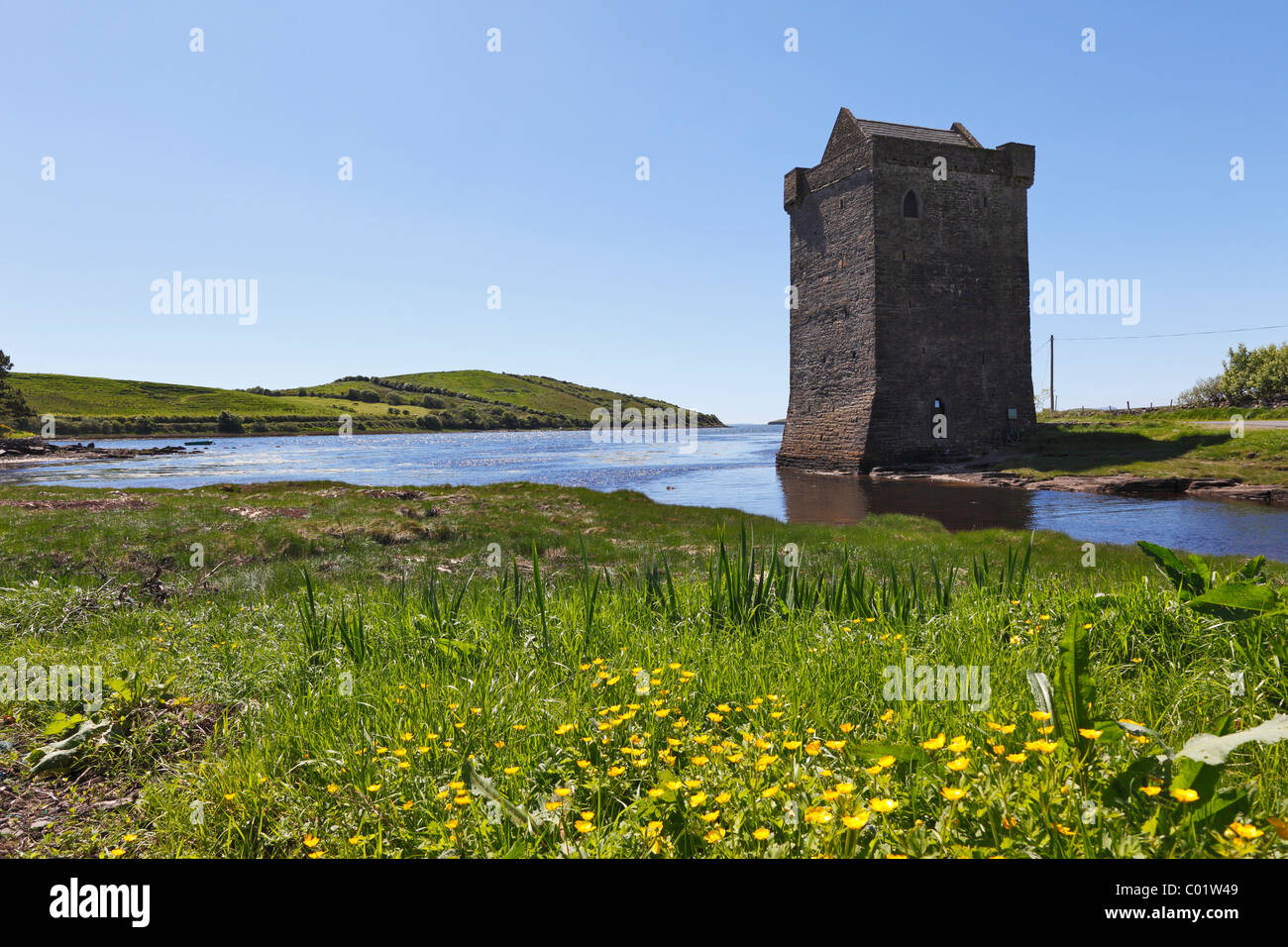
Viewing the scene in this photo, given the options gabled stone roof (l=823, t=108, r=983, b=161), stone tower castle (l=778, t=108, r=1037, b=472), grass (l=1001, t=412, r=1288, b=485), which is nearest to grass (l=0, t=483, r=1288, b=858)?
grass (l=1001, t=412, r=1288, b=485)

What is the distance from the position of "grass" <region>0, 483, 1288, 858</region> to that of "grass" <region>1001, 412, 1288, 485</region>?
25631 millimetres

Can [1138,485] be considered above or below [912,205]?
below

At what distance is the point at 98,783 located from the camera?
3.77m

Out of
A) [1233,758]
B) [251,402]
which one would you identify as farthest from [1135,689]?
[251,402]

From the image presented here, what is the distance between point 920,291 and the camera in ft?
115

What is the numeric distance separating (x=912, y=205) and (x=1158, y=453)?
652 inches

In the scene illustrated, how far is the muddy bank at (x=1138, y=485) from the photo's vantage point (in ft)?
71.2

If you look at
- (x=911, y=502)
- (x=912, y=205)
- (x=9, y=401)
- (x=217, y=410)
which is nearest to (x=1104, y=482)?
(x=911, y=502)

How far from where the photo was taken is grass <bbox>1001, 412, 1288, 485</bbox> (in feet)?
84.1

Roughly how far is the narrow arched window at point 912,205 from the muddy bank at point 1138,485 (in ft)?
44.8

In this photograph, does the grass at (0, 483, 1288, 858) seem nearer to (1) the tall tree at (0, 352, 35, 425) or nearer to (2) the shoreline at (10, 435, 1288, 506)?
(2) the shoreline at (10, 435, 1288, 506)

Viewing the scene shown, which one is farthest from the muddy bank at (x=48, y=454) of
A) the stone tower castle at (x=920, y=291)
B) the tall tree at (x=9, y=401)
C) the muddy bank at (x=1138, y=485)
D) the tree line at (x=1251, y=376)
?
the tree line at (x=1251, y=376)

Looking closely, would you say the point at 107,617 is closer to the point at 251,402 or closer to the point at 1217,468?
the point at 1217,468

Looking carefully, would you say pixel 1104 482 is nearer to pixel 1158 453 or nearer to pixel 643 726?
pixel 1158 453
